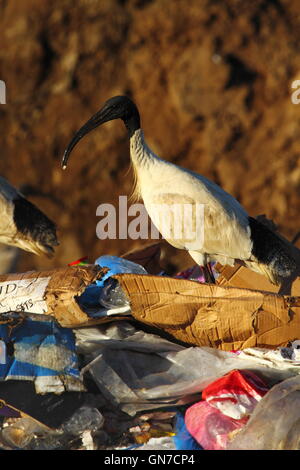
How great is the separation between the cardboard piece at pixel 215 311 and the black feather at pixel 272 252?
0.95 m

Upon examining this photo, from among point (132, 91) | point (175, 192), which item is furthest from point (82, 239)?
point (175, 192)

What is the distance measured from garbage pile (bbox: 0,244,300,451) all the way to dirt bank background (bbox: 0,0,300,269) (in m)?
5.42

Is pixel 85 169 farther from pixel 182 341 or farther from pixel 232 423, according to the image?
pixel 232 423

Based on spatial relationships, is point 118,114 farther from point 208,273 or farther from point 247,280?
point 247,280

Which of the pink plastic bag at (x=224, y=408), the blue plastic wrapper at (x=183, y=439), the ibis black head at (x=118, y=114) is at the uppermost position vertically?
the ibis black head at (x=118, y=114)

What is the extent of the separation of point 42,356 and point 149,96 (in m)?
6.56

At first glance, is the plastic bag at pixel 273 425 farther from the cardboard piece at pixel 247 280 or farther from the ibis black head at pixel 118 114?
the ibis black head at pixel 118 114

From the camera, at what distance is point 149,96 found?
31.3ft

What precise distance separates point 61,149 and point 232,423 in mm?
6745

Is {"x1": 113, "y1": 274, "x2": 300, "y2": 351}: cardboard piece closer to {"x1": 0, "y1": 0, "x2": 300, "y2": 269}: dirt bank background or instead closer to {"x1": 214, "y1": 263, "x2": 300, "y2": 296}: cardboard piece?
{"x1": 214, "y1": 263, "x2": 300, "y2": 296}: cardboard piece

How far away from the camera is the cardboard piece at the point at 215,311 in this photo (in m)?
3.48

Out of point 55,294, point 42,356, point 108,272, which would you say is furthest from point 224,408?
point 108,272

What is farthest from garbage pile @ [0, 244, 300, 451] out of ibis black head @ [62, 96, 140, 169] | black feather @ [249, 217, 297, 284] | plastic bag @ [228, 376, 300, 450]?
Answer: ibis black head @ [62, 96, 140, 169]

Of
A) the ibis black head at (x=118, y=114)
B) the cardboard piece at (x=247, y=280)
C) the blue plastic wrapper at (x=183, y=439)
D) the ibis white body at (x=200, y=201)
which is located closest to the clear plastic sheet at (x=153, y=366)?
the blue plastic wrapper at (x=183, y=439)
